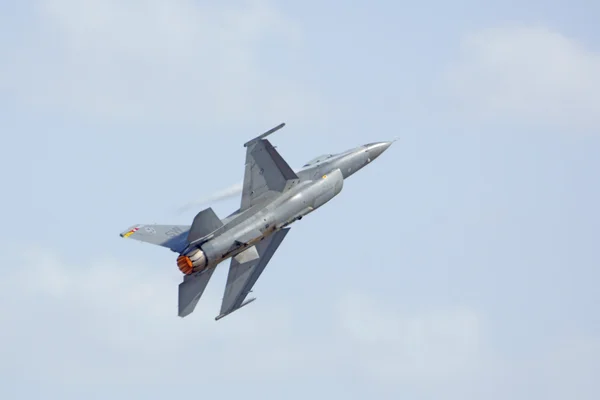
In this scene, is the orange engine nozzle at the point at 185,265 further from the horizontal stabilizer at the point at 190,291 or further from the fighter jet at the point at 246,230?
the horizontal stabilizer at the point at 190,291

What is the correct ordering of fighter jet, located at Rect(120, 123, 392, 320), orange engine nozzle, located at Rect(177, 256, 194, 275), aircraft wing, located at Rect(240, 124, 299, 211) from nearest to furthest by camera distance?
1. orange engine nozzle, located at Rect(177, 256, 194, 275)
2. fighter jet, located at Rect(120, 123, 392, 320)
3. aircraft wing, located at Rect(240, 124, 299, 211)

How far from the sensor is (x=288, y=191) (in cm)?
6362

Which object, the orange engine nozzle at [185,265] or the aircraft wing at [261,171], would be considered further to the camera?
the aircraft wing at [261,171]

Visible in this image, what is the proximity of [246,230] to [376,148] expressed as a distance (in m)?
9.64

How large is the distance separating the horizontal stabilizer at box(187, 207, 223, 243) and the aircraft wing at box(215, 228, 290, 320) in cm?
242

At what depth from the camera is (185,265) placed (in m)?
60.6

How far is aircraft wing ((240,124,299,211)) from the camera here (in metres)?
62.9

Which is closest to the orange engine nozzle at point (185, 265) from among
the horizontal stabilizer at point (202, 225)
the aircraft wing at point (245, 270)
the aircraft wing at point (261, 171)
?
the horizontal stabilizer at point (202, 225)

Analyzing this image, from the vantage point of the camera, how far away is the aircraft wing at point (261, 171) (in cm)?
6288

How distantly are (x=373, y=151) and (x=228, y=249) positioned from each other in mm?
10451

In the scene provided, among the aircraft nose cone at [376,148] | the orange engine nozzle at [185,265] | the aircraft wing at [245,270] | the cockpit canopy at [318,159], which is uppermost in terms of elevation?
the cockpit canopy at [318,159]

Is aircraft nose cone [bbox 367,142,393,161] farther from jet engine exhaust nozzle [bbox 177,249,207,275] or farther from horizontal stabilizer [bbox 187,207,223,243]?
jet engine exhaust nozzle [bbox 177,249,207,275]

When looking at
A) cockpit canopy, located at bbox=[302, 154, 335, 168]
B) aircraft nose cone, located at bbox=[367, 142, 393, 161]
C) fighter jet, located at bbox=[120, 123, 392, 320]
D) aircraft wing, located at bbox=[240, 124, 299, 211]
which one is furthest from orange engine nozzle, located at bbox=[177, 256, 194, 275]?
aircraft nose cone, located at bbox=[367, 142, 393, 161]

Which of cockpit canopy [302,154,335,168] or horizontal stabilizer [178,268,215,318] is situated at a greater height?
cockpit canopy [302,154,335,168]
